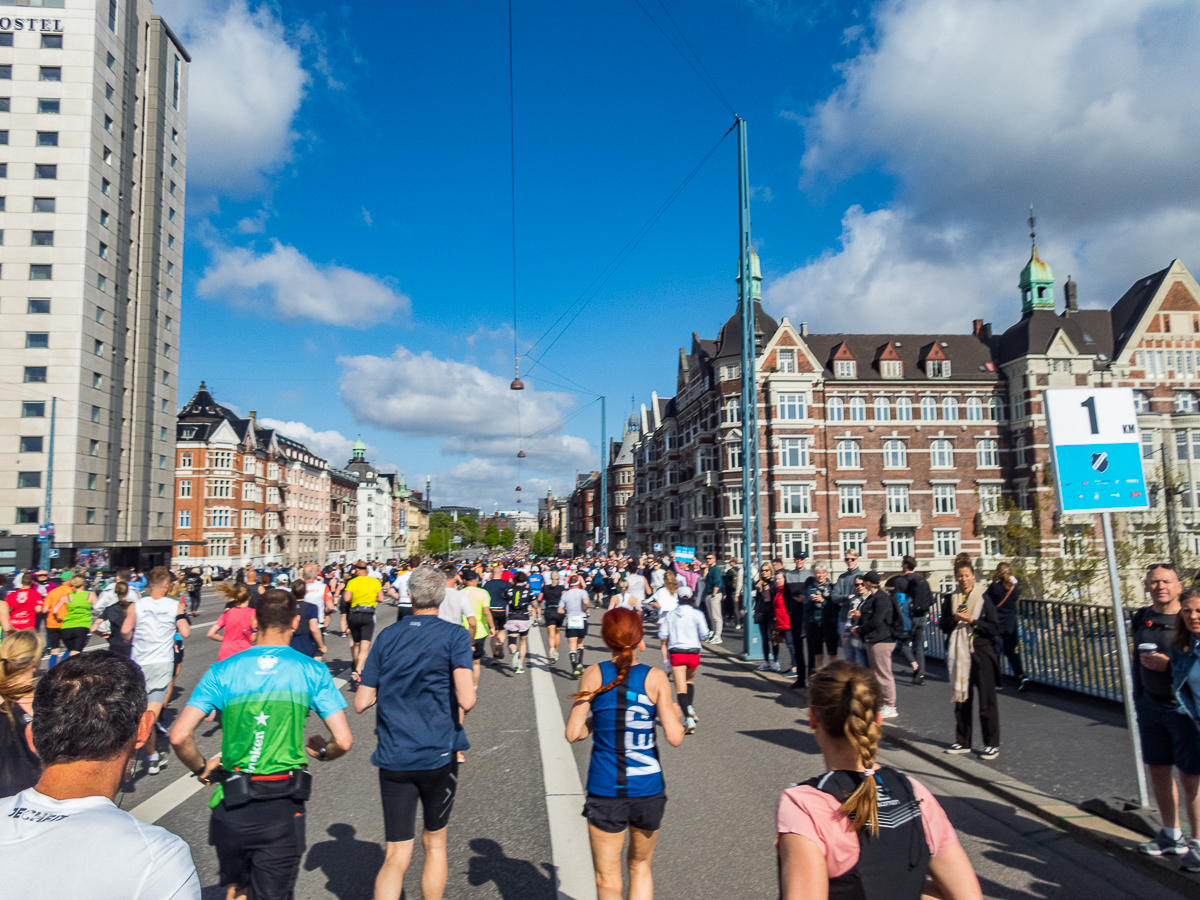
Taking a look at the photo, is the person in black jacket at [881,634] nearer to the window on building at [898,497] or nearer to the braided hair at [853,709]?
the braided hair at [853,709]

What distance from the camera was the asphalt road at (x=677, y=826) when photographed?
4.80m

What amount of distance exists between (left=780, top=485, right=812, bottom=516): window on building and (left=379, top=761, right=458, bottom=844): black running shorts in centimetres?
4098

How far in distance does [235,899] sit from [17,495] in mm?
52751

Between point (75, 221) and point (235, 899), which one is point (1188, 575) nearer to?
point (235, 899)

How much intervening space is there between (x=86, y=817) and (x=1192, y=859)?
20.4ft

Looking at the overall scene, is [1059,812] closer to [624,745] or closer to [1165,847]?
[1165,847]

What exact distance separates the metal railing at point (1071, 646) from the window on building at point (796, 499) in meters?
32.1

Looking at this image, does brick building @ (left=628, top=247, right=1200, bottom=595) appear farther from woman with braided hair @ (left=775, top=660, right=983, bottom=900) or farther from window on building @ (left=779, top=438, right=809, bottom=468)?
woman with braided hair @ (left=775, top=660, right=983, bottom=900)

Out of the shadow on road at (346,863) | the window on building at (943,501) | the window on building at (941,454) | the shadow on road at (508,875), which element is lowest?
the shadow on road at (508,875)

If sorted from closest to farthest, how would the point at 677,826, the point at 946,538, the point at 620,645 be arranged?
the point at 620,645, the point at 677,826, the point at 946,538

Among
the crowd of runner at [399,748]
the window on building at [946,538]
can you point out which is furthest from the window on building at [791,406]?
the crowd of runner at [399,748]

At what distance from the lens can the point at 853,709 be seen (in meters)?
2.30

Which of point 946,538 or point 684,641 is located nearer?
point 684,641

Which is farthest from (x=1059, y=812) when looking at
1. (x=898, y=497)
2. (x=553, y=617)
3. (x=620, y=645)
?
(x=898, y=497)
